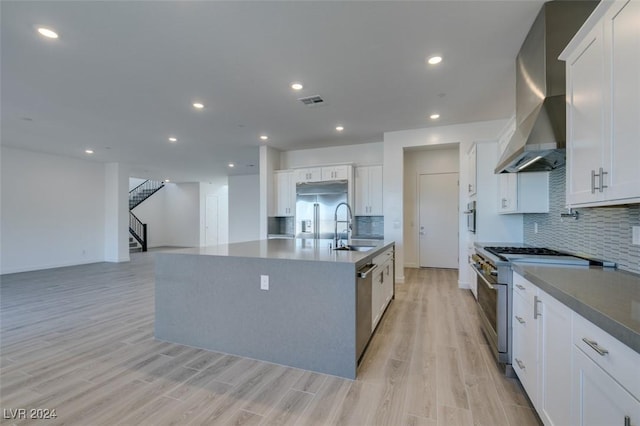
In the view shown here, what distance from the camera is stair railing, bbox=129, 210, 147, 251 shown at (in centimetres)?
1163

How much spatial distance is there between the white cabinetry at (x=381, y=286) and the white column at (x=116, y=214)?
312 inches

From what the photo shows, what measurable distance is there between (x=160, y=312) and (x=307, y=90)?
3.08 meters

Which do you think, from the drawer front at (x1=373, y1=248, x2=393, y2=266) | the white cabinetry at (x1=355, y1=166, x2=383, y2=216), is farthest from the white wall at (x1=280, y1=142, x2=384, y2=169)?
the drawer front at (x1=373, y1=248, x2=393, y2=266)

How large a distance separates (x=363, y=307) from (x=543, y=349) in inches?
49.0

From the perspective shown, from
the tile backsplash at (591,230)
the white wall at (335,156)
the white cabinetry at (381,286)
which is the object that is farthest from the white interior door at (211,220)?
the tile backsplash at (591,230)

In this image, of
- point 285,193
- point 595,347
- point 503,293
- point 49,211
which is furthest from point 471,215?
point 49,211

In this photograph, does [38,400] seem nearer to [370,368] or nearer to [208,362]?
[208,362]

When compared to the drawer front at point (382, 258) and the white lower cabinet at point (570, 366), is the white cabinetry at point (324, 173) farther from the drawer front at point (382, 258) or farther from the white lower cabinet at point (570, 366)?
the white lower cabinet at point (570, 366)

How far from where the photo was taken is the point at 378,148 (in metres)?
6.32

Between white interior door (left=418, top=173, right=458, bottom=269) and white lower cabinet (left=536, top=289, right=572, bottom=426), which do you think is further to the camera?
white interior door (left=418, top=173, right=458, bottom=269)

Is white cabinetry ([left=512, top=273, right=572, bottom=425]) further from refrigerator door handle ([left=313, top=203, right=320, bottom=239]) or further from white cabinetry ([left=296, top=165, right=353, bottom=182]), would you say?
refrigerator door handle ([left=313, top=203, right=320, bottom=239])

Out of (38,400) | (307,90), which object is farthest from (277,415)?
(307,90)

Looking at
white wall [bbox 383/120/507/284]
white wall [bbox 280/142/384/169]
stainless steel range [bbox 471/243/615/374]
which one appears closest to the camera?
stainless steel range [bbox 471/243/615/374]

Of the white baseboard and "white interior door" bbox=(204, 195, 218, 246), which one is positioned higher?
"white interior door" bbox=(204, 195, 218, 246)
